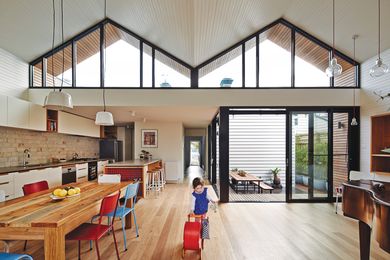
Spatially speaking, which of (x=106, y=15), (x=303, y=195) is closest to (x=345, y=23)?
(x=303, y=195)

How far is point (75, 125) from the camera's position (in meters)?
6.16

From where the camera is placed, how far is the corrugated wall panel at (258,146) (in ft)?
25.8

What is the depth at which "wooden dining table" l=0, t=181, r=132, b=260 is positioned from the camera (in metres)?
1.74

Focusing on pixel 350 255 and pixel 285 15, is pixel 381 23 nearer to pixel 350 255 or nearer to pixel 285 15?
pixel 285 15

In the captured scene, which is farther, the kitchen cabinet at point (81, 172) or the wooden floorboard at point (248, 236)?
the kitchen cabinet at point (81, 172)

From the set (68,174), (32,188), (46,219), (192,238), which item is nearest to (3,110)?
(32,188)

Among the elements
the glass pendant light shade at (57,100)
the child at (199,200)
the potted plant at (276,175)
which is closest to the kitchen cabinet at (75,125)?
the glass pendant light shade at (57,100)

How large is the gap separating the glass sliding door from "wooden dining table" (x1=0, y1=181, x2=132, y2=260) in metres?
4.48

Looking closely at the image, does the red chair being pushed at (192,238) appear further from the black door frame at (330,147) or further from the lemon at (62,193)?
the black door frame at (330,147)

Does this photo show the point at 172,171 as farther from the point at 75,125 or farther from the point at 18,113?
the point at 18,113

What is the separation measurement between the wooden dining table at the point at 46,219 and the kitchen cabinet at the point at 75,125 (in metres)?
3.63

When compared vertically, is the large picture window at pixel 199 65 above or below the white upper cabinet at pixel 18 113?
above

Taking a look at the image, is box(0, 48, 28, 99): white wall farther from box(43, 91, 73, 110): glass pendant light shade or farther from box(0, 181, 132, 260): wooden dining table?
box(0, 181, 132, 260): wooden dining table

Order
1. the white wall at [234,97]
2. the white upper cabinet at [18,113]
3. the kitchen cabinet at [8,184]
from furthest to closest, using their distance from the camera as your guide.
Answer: the white wall at [234,97], the white upper cabinet at [18,113], the kitchen cabinet at [8,184]
